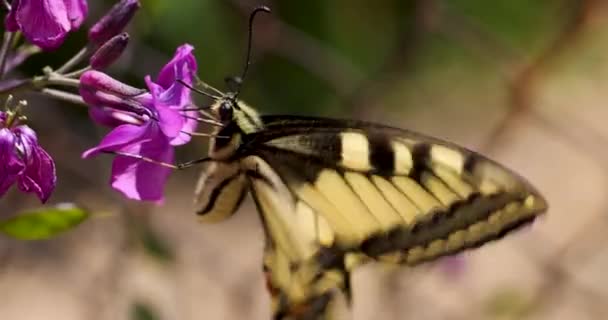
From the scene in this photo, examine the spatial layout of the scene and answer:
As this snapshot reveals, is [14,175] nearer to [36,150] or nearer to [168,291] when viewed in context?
[36,150]

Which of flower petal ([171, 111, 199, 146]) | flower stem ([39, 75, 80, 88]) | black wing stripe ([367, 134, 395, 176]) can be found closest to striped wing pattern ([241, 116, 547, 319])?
black wing stripe ([367, 134, 395, 176])

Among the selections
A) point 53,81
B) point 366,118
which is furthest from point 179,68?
point 366,118

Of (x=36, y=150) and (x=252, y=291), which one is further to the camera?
(x=252, y=291)

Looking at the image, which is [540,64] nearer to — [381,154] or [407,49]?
[407,49]

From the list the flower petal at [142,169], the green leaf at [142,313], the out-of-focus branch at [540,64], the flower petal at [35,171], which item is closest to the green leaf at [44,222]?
the flower petal at [142,169]

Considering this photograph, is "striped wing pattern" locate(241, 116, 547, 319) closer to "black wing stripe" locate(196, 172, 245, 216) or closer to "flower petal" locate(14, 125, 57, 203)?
"black wing stripe" locate(196, 172, 245, 216)

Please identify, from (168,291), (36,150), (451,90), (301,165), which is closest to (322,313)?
(301,165)
